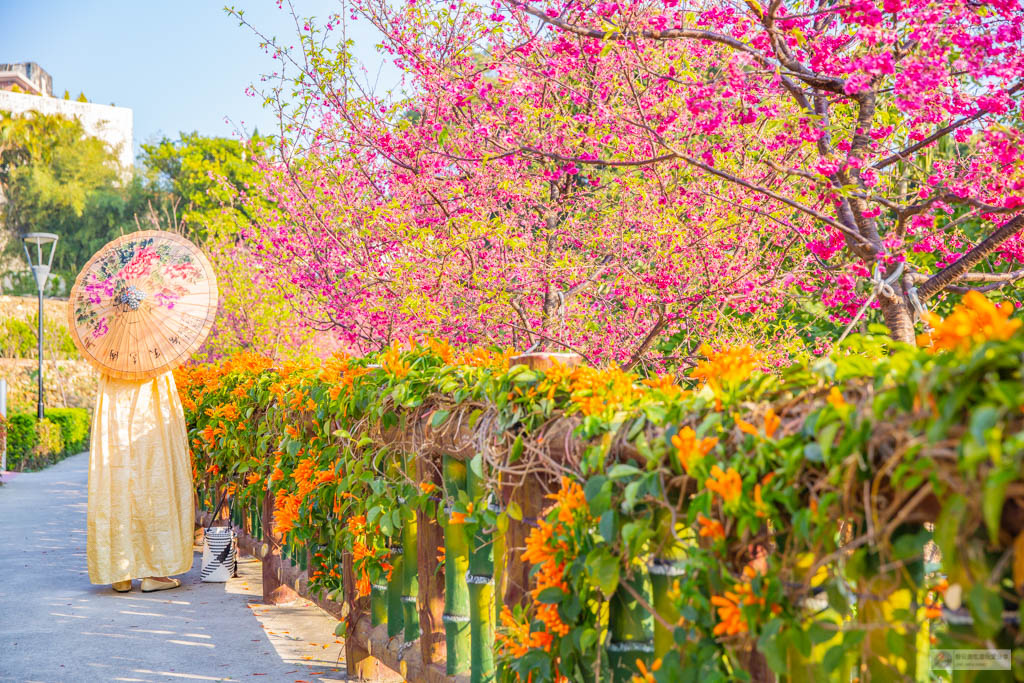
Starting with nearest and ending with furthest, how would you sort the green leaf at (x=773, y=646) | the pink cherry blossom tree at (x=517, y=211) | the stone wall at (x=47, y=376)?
the green leaf at (x=773, y=646) → the pink cherry blossom tree at (x=517, y=211) → the stone wall at (x=47, y=376)

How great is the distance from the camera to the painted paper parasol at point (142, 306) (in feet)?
16.4

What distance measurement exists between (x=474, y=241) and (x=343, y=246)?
136cm

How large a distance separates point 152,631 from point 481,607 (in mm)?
2505

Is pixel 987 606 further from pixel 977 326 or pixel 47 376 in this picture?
pixel 47 376

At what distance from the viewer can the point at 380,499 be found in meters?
2.83

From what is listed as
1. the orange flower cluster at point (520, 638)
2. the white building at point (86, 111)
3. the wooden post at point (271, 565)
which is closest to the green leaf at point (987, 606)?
the orange flower cluster at point (520, 638)

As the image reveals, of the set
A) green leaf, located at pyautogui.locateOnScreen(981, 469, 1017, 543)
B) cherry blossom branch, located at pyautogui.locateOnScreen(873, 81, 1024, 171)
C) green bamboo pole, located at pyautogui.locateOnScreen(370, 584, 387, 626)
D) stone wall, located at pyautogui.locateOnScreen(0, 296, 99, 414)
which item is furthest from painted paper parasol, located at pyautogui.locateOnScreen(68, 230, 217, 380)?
stone wall, located at pyautogui.locateOnScreen(0, 296, 99, 414)

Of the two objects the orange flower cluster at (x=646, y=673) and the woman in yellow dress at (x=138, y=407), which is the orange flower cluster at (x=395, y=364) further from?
the woman in yellow dress at (x=138, y=407)

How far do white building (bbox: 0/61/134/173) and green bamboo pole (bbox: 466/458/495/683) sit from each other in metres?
42.7

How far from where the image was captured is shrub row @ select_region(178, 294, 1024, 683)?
0.96 m

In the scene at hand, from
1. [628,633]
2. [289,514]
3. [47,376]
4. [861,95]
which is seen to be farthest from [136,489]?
[47,376]

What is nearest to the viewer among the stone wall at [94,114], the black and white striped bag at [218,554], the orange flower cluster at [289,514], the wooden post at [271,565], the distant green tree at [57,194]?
the orange flower cluster at [289,514]

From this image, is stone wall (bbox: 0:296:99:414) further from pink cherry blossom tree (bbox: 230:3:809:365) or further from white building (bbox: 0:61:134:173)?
pink cherry blossom tree (bbox: 230:3:809:365)

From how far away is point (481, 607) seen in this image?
2367 mm
